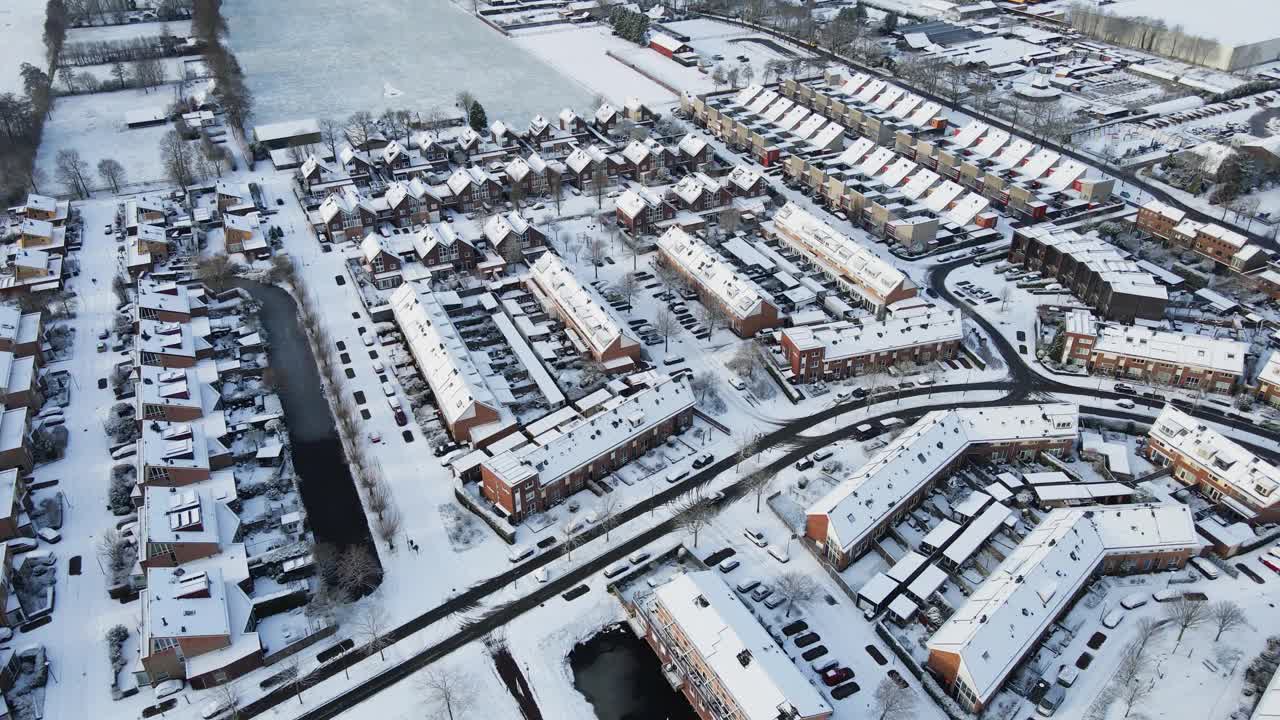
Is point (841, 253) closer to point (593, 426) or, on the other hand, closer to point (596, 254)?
point (596, 254)

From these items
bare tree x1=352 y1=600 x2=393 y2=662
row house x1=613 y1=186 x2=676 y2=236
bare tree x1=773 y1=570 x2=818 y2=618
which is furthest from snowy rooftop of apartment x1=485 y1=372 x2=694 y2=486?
row house x1=613 y1=186 x2=676 y2=236

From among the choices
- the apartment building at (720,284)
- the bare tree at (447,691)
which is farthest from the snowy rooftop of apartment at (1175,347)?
the bare tree at (447,691)

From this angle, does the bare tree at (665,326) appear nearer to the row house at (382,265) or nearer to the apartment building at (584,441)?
the apartment building at (584,441)

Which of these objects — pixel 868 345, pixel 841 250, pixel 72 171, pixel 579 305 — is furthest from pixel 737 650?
pixel 72 171

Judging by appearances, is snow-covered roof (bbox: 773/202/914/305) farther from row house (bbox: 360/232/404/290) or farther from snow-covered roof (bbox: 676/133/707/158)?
row house (bbox: 360/232/404/290)

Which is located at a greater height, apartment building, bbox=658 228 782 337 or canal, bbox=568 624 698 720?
apartment building, bbox=658 228 782 337

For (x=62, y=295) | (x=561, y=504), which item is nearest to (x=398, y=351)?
(x=561, y=504)
